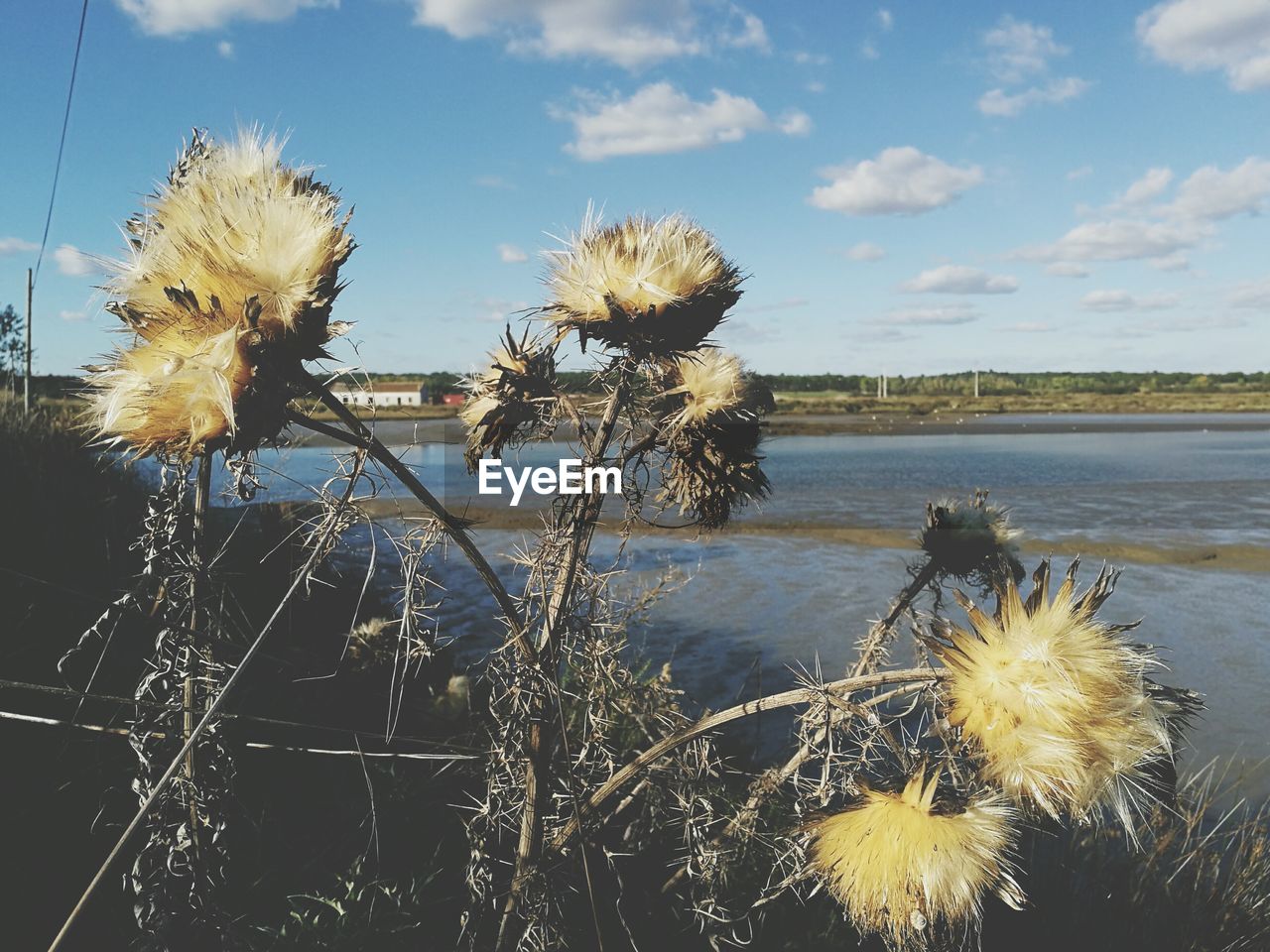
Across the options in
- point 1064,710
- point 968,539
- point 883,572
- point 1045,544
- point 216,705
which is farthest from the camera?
point 1045,544

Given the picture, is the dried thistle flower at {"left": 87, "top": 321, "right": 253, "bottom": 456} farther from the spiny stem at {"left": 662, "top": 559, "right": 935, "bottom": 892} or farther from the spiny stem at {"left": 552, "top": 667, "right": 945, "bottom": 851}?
the spiny stem at {"left": 662, "top": 559, "right": 935, "bottom": 892}

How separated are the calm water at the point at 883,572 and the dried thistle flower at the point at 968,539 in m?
0.60

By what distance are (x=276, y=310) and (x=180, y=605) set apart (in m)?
0.78

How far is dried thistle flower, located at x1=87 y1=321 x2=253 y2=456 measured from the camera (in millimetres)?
1272

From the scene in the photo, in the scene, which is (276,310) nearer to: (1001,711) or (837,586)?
→ (1001,711)

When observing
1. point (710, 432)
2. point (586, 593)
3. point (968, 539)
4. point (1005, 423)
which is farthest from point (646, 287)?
point (1005, 423)

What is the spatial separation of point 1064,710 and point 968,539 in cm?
136

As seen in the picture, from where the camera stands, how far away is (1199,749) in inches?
222

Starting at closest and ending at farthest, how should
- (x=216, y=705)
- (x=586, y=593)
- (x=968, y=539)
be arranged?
(x=216, y=705) → (x=586, y=593) → (x=968, y=539)

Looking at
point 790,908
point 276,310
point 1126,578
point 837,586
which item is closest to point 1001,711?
point 276,310

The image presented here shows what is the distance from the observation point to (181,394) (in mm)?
1284

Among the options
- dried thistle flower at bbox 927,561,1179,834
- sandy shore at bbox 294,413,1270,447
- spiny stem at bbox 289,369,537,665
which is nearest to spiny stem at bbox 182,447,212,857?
spiny stem at bbox 289,369,537,665

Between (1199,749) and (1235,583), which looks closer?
(1199,749)

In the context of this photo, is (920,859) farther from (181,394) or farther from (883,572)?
(883,572)
